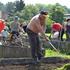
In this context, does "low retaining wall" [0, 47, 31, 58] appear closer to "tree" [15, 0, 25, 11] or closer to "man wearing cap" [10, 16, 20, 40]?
"man wearing cap" [10, 16, 20, 40]

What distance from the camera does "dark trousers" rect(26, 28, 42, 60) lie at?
12574mm

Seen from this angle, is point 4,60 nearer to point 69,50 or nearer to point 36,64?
point 36,64

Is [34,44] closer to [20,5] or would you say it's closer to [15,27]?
[15,27]

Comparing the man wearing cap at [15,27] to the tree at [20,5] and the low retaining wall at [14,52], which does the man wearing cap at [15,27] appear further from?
the tree at [20,5]

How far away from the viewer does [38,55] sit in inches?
502

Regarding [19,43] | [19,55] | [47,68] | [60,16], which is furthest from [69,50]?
[60,16]

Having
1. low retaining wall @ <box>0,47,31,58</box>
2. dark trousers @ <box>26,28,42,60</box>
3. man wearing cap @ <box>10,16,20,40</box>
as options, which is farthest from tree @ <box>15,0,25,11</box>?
dark trousers @ <box>26,28,42,60</box>

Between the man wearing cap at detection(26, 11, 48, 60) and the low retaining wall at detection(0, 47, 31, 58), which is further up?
the man wearing cap at detection(26, 11, 48, 60)

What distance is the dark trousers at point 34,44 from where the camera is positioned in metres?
12.6

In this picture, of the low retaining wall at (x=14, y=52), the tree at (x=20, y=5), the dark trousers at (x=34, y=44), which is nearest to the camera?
the dark trousers at (x=34, y=44)

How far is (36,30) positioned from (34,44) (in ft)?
1.51

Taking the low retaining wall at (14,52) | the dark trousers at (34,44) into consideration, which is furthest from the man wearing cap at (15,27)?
the dark trousers at (34,44)

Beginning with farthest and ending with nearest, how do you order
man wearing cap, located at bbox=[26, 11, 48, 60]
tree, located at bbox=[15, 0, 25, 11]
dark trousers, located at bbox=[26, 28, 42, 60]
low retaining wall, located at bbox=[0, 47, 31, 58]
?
tree, located at bbox=[15, 0, 25, 11]
low retaining wall, located at bbox=[0, 47, 31, 58]
dark trousers, located at bbox=[26, 28, 42, 60]
man wearing cap, located at bbox=[26, 11, 48, 60]

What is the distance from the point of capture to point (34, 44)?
12.6m
